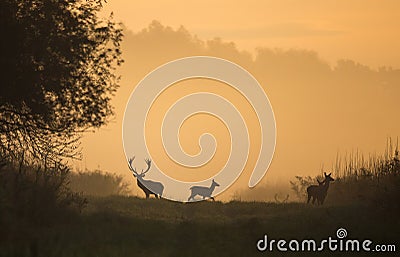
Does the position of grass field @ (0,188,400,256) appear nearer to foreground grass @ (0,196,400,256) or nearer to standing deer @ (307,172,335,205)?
foreground grass @ (0,196,400,256)

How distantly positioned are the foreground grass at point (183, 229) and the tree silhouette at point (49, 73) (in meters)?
3.55

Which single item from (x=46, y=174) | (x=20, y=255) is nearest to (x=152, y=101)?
(x=46, y=174)

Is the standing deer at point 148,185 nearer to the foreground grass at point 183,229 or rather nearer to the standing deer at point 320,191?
the foreground grass at point 183,229

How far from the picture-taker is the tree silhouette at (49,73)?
31.9 m

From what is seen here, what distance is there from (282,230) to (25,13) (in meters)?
Result: 12.5

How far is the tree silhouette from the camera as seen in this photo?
31.9 m

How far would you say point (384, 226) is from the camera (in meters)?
30.5

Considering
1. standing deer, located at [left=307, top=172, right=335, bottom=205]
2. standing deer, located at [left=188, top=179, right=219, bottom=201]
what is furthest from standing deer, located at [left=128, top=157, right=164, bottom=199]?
standing deer, located at [left=307, top=172, right=335, bottom=205]

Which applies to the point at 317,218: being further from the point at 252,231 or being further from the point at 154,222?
the point at 154,222

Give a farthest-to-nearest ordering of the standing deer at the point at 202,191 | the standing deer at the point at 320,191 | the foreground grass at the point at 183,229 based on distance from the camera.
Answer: the standing deer at the point at 202,191
the standing deer at the point at 320,191
the foreground grass at the point at 183,229

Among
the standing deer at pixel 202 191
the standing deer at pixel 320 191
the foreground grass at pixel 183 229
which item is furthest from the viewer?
the standing deer at pixel 202 191

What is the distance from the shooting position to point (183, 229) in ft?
95.7

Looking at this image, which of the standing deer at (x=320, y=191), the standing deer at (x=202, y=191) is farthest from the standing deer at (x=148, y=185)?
the standing deer at (x=320, y=191)

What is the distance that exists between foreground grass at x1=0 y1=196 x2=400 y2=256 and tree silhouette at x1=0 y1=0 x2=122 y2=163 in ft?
11.6
